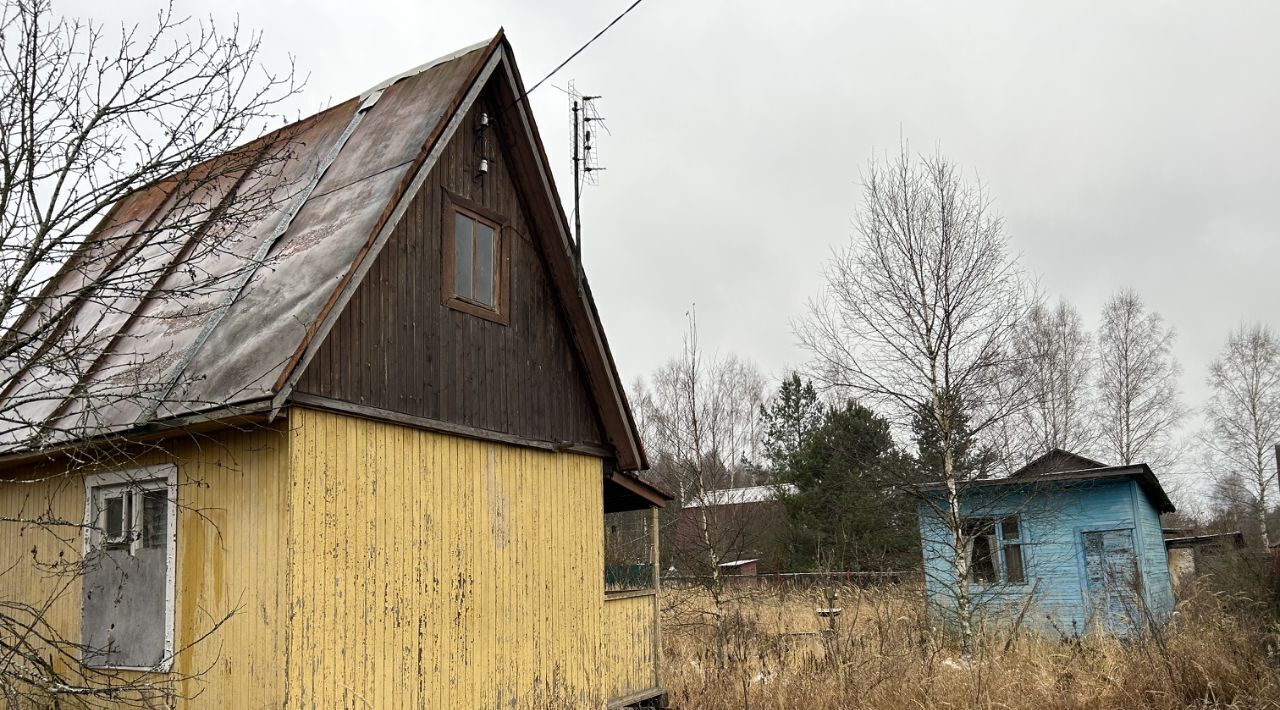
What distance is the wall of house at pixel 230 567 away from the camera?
23.6 ft

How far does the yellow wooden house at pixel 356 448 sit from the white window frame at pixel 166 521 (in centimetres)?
2

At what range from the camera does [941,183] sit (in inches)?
609

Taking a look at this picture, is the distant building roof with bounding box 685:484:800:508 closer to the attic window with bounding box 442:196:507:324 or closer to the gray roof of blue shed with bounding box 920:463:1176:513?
the gray roof of blue shed with bounding box 920:463:1176:513

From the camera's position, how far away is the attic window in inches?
366

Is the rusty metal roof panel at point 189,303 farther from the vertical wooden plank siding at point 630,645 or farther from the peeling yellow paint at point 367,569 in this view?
the vertical wooden plank siding at point 630,645

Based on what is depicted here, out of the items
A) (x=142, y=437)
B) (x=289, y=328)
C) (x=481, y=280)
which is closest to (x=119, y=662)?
(x=142, y=437)

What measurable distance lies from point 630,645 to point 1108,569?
11.5 metres

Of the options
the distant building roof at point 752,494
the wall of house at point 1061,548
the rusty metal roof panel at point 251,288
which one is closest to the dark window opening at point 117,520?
the rusty metal roof panel at point 251,288

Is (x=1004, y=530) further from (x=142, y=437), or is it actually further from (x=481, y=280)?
(x=142, y=437)

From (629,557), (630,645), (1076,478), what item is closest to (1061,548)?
(1076,478)

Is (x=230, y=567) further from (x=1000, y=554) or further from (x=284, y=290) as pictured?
(x=1000, y=554)

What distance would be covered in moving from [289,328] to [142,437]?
1.57m

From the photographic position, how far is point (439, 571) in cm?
863

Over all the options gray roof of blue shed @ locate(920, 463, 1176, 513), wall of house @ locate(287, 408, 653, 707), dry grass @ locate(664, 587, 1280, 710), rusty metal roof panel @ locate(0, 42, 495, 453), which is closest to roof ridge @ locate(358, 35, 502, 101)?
rusty metal roof panel @ locate(0, 42, 495, 453)
